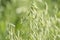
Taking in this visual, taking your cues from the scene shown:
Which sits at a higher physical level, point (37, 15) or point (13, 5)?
point (37, 15)

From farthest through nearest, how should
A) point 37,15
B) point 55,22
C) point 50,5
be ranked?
point 50,5 < point 55,22 < point 37,15

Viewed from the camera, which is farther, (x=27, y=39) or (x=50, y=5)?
(x=50, y=5)

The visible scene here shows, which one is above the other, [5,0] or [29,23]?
[29,23]

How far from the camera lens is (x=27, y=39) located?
3262 millimetres

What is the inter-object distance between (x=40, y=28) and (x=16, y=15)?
1491 millimetres

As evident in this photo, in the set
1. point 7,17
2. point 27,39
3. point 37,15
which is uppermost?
point 37,15

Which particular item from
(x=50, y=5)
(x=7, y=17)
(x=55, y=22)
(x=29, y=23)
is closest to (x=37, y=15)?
(x=29, y=23)

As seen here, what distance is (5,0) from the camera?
5.16 metres

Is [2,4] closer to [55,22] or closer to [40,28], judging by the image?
[55,22]

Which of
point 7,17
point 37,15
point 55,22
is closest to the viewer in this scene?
point 37,15

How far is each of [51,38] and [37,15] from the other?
11.2 inches

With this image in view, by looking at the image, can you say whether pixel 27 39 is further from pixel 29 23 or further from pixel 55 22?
pixel 55 22

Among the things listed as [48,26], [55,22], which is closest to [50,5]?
[55,22]

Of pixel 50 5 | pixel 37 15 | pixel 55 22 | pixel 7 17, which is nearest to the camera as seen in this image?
pixel 37 15
